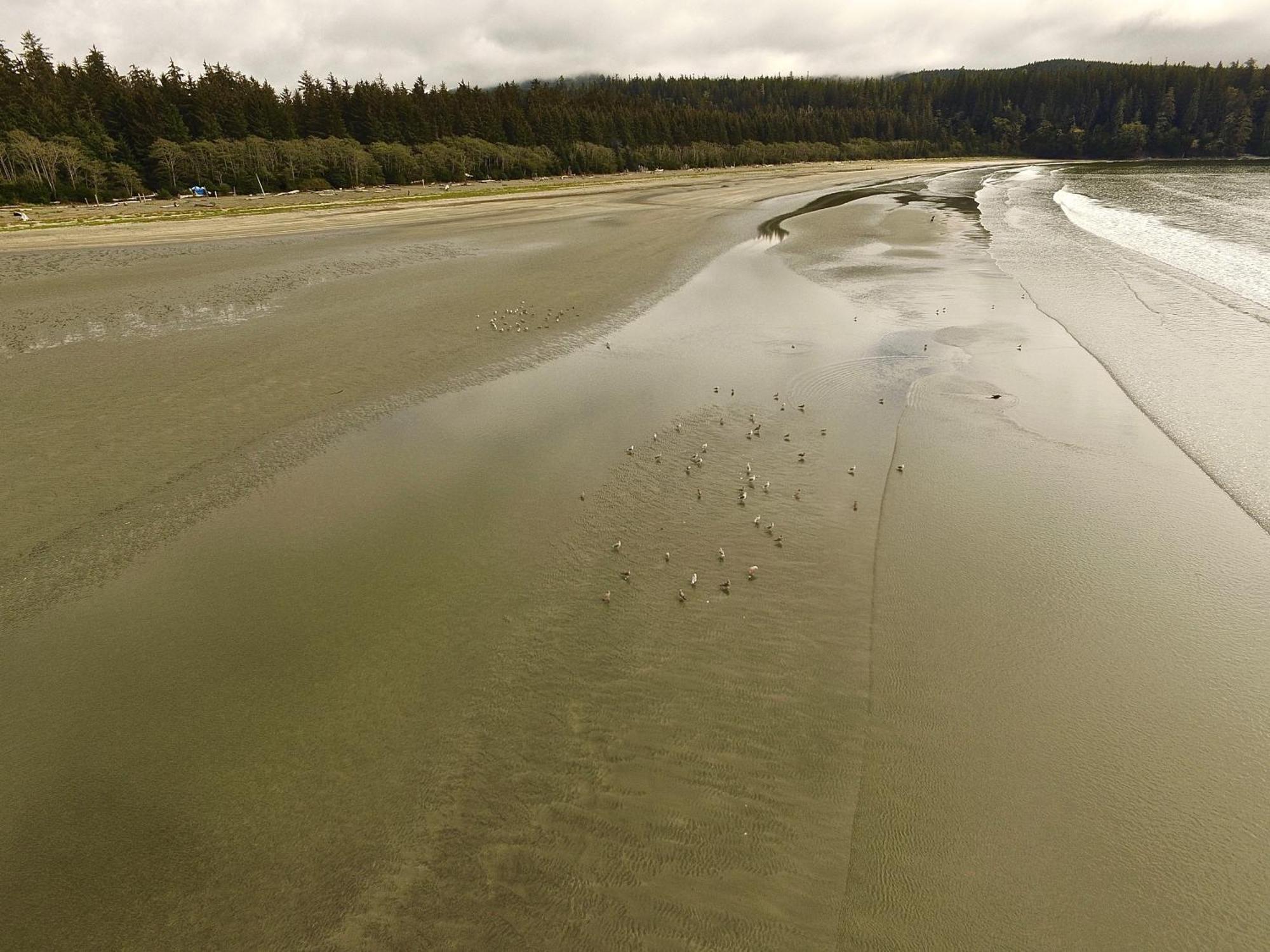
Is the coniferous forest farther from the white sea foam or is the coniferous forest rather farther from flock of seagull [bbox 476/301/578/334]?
the white sea foam

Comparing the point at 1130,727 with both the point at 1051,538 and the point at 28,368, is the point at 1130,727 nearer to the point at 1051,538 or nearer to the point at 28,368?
the point at 1051,538

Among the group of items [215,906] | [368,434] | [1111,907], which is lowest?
[1111,907]

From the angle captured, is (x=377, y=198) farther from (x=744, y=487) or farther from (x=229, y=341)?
(x=744, y=487)

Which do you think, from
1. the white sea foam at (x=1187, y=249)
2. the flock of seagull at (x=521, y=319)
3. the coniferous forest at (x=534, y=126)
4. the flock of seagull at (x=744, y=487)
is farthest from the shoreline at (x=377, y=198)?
the white sea foam at (x=1187, y=249)

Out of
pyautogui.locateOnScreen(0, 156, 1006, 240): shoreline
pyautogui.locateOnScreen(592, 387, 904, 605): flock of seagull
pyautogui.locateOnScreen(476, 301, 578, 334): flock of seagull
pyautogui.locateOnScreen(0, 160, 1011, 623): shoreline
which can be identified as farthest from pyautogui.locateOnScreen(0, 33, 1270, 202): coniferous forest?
pyautogui.locateOnScreen(592, 387, 904, 605): flock of seagull

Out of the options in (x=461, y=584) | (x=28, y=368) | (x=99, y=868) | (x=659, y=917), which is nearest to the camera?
(x=659, y=917)

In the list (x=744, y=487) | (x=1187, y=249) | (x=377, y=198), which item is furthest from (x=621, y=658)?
(x=377, y=198)

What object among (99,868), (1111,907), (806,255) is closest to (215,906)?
(99,868)
